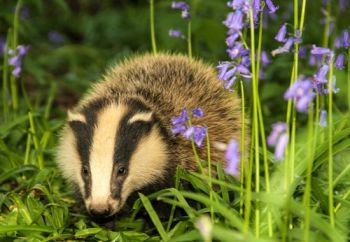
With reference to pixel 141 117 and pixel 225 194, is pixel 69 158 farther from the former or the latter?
pixel 225 194

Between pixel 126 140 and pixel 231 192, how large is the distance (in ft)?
3.10

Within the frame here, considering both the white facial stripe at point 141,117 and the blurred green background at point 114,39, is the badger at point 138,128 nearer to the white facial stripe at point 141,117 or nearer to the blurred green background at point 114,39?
the white facial stripe at point 141,117

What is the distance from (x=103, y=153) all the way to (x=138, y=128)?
35 cm

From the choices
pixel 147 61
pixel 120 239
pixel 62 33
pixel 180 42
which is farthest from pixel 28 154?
pixel 62 33

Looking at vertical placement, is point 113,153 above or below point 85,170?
above

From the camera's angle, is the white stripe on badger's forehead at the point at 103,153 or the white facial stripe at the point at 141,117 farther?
the white facial stripe at the point at 141,117

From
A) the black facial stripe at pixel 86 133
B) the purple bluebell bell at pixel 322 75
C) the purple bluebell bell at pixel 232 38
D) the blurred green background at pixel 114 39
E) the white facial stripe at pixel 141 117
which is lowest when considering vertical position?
the blurred green background at pixel 114 39

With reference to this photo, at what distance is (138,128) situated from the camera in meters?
5.38

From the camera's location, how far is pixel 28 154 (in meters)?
6.60

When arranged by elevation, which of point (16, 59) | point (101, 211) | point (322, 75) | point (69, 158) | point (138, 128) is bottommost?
point (101, 211)

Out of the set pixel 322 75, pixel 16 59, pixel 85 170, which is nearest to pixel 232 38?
pixel 322 75

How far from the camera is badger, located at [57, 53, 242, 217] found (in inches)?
204

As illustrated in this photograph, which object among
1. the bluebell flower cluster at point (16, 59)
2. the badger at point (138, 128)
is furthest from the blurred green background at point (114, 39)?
the badger at point (138, 128)

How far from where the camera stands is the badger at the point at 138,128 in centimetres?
519
